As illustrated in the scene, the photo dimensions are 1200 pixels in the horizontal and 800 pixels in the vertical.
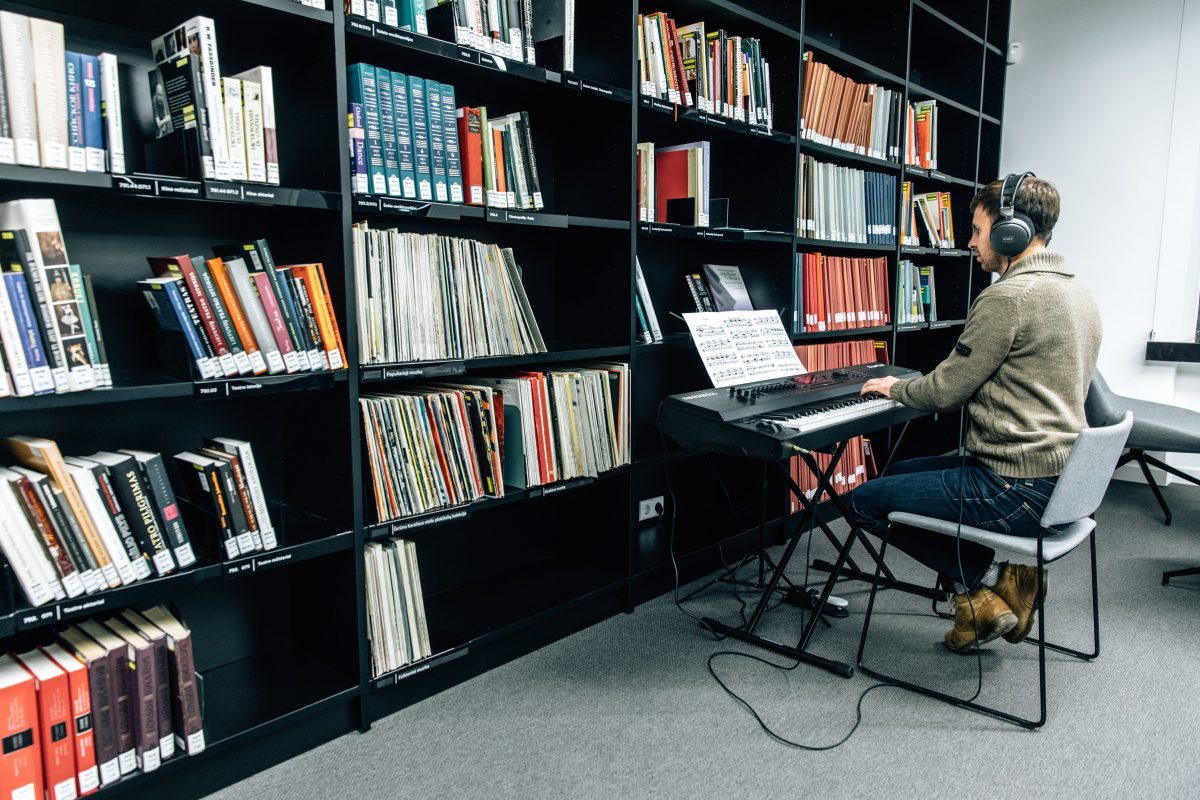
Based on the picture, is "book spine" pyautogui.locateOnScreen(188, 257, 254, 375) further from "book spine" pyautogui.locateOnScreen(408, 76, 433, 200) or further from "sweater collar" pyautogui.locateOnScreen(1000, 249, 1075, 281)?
"sweater collar" pyautogui.locateOnScreen(1000, 249, 1075, 281)

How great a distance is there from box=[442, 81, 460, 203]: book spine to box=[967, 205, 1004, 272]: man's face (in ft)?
4.81

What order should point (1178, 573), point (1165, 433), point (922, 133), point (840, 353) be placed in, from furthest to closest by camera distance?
point (922, 133)
point (840, 353)
point (1165, 433)
point (1178, 573)

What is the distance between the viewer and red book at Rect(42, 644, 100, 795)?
142cm

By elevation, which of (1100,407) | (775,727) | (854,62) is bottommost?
(775,727)

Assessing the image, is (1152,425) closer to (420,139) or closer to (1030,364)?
(1030,364)

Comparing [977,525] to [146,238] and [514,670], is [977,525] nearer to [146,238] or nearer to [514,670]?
[514,670]

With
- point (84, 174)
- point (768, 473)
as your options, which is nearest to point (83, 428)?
point (84, 174)

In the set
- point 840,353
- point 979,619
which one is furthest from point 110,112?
point 840,353

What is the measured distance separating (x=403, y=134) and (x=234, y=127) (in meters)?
0.39

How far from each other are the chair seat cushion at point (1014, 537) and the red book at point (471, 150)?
1384mm

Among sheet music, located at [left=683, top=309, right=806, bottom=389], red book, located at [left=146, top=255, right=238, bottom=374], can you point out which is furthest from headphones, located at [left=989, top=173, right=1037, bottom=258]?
red book, located at [left=146, top=255, right=238, bottom=374]

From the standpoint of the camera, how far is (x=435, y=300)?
1.94 m

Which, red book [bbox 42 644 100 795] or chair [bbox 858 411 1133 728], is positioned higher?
chair [bbox 858 411 1133 728]

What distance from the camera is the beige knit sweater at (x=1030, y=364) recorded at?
1.96 metres
